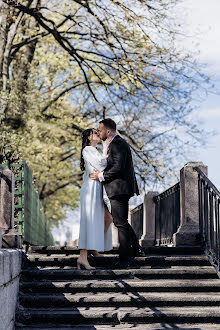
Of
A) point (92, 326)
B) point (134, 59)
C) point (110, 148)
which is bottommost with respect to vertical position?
point (92, 326)

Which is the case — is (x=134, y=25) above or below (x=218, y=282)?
above

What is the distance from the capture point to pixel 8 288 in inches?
287

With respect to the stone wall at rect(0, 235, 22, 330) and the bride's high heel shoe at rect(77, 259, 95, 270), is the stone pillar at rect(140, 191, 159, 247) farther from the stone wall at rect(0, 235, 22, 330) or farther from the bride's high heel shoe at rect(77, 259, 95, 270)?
the stone wall at rect(0, 235, 22, 330)

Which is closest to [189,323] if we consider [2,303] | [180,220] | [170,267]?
[170,267]

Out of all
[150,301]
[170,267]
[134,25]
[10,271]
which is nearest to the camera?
[10,271]

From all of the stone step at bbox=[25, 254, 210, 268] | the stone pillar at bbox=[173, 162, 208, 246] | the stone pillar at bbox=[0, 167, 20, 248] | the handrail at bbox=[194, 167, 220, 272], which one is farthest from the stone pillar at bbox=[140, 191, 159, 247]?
the stone pillar at bbox=[0, 167, 20, 248]

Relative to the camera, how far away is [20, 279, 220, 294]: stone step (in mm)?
8922

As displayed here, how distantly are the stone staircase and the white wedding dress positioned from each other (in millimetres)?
430

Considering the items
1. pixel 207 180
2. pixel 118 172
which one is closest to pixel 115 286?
pixel 118 172

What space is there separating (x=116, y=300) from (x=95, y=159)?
2.13 metres

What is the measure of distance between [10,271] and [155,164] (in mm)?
14000

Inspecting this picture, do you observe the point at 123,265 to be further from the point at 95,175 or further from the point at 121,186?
the point at 95,175

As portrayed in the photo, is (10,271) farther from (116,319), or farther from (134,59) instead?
(134,59)

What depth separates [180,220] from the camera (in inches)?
511
